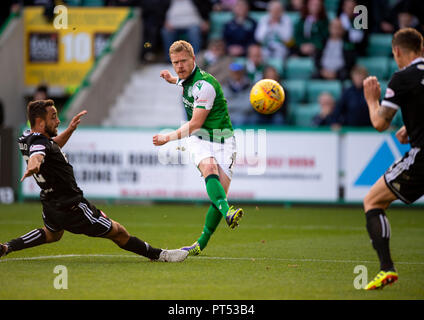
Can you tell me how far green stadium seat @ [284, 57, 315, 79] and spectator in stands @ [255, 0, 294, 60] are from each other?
239 mm

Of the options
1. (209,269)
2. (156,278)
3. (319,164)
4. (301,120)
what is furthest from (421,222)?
(156,278)

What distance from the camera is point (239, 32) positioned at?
1889 cm

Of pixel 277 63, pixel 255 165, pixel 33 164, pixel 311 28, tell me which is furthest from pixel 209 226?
pixel 311 28

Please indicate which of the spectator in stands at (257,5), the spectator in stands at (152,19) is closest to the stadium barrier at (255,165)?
the spectator in stands at (152,19)

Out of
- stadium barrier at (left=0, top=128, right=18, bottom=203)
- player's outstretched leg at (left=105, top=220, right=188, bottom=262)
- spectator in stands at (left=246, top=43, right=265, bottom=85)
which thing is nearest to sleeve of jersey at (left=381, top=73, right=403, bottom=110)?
player's outstretched leg at (left=105, top=220, right=188, bottom=262)

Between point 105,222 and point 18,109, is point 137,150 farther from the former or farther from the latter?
point 105,222

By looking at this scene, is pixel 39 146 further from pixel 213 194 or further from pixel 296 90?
pixel 296 90

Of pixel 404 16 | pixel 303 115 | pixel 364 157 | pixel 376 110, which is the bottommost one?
pixel 364 157

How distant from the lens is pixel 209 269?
25.9 feet

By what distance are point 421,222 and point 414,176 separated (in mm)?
7125

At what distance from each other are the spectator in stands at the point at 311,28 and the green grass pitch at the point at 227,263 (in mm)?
5629

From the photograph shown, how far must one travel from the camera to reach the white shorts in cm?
905

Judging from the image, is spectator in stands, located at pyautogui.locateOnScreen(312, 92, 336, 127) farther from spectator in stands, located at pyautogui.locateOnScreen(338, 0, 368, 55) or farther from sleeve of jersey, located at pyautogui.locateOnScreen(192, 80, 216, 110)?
sleeve of jersey, located at pyautogui.locateOnScreen(192, 80, 216, 110)

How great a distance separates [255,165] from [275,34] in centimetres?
438
